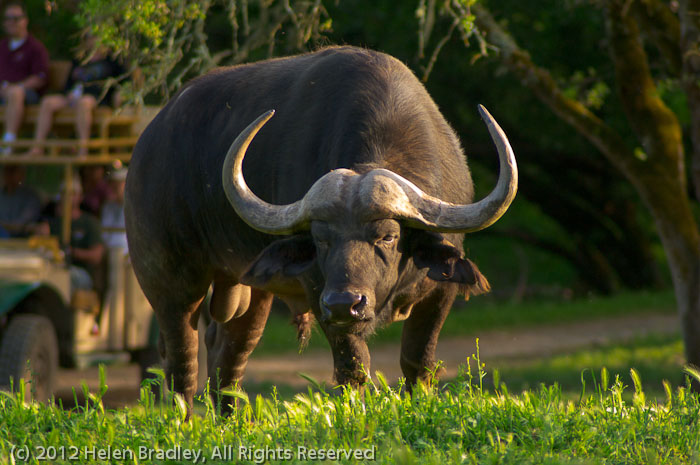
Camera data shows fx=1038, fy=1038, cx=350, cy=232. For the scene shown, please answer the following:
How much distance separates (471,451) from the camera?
13.1 ft

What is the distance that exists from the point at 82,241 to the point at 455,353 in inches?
286

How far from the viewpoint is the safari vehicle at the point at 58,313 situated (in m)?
8.30

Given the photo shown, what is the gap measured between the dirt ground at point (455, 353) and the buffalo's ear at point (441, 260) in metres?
6.45

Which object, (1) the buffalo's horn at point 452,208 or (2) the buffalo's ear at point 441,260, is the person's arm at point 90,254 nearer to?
(2) the buffalo's ear at point 441,260

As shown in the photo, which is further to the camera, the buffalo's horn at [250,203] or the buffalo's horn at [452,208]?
the buffalo's horn at [250,203]

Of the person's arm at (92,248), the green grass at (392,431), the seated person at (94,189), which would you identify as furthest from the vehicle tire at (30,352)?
the green grass at (392,431)

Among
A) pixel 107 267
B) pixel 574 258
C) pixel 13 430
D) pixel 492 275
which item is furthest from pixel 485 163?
pixel 13 430

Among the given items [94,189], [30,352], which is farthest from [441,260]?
[94,189]

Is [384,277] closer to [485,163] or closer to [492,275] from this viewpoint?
[485,163]

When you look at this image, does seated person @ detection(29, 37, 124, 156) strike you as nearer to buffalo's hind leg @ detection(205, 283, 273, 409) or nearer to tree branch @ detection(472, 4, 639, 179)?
buffalo's hind leg @ detection(205, 283, 273, 409)

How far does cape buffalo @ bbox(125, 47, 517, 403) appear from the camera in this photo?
4.94 metres

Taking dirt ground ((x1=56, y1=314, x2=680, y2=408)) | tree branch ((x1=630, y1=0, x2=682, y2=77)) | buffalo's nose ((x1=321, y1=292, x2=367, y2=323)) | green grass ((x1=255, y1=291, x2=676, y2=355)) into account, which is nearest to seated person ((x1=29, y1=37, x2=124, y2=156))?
dirt ground ((x1=56, y1=314, x2=680, y2=408))

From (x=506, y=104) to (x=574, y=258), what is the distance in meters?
5.37

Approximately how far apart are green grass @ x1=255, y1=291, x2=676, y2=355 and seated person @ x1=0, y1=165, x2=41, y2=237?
7.04 m
